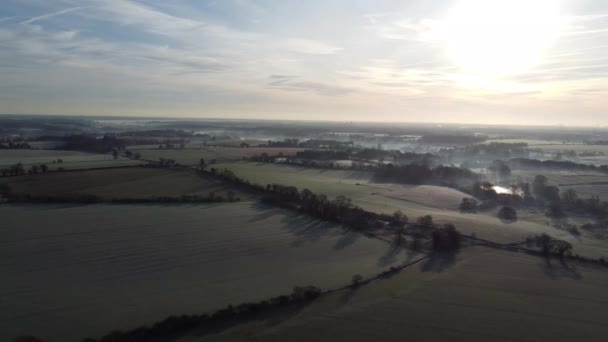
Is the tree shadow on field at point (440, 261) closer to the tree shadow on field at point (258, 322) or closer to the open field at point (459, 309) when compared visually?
the open field at point (459, 309)

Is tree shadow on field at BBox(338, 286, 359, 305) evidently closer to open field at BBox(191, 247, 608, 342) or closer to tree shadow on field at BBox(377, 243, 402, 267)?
open field at BBox(191, 247, 608, 342)

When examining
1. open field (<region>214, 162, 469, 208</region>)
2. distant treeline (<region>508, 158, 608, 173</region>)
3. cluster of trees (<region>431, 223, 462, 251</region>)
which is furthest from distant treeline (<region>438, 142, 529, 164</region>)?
cluster of trees (<region>431, 223, 462, 251</region>)

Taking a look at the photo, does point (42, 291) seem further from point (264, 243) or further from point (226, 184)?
point (226, 184)

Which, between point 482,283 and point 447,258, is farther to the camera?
point 447,258

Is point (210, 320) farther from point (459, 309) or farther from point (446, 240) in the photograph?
point (446, 240)

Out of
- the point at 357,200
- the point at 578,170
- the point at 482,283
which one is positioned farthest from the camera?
the point at 578,170

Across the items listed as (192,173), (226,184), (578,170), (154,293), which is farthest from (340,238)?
(578,170)

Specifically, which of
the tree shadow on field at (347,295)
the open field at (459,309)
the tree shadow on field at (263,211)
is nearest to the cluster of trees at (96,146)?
the tree shadow on field at (263,211)
